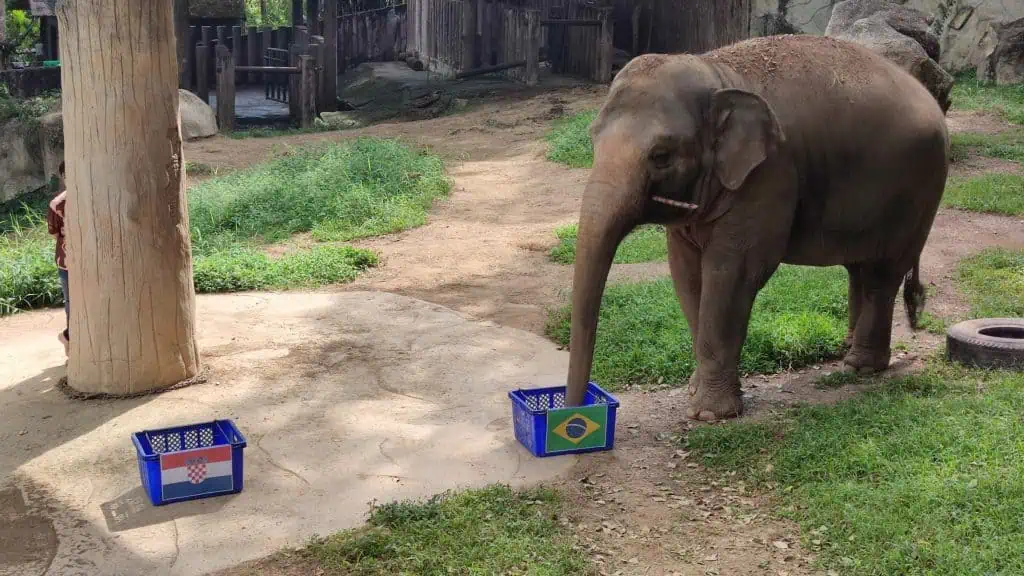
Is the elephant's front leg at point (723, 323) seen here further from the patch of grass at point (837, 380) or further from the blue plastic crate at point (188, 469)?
the blue plastic crate at point (188, 469)

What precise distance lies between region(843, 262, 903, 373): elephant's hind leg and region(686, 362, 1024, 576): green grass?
0.27m

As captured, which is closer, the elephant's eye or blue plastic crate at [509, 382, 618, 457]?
the elephant's eye

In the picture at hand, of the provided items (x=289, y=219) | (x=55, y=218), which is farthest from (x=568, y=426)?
(x=289, y=219)

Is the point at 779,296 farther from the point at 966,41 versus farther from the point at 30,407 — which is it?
the point at 966,41

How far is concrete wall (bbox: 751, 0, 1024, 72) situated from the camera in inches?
683

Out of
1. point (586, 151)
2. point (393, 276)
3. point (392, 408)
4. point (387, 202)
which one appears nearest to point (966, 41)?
point (586, 151)

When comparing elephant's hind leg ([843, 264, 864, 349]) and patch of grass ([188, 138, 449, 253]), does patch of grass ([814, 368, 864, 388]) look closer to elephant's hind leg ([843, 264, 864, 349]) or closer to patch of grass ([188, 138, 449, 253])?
elephant's hind leg ([843, 264, 864, 349])

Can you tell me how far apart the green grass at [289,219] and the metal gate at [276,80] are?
334 inches

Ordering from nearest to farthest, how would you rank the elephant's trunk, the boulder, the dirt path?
1. the dirt path
2. the elephant's trunk
3. the boulder

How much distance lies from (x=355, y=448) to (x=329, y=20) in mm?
17327

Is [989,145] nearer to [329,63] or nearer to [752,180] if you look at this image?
[752,180]

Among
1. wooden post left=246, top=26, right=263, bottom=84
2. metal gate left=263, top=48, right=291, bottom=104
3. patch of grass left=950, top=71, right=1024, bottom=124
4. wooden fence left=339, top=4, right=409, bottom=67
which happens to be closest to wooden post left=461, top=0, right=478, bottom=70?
metal gate left=263, top=48, right=291, bottom=104

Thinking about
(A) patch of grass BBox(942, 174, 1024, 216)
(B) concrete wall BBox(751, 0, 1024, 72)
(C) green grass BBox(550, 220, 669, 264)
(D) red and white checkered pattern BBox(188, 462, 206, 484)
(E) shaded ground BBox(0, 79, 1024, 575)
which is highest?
(B) concrete wall BBox(751, 0, 1024, 72)

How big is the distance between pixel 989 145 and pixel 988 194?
216cm
